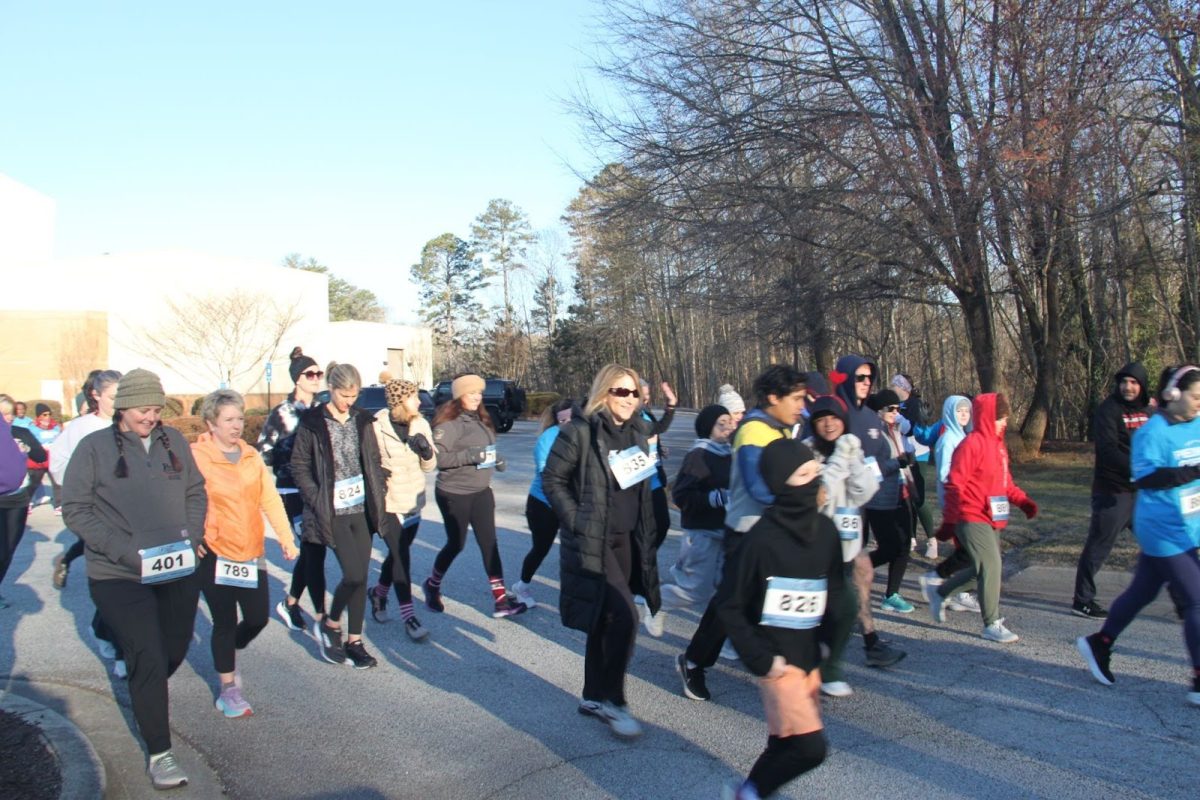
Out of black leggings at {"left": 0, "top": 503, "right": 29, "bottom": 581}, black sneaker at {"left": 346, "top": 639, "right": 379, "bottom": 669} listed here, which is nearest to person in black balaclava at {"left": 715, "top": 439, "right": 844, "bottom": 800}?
black sneaker at {"left": 346, "top": 639, "right": 379, "bottom": 669}

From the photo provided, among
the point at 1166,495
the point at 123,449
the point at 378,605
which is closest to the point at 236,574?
the point at 123,449

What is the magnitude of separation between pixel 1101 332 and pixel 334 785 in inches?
874

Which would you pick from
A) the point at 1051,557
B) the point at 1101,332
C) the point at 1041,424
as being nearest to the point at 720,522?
the point at 1051,557

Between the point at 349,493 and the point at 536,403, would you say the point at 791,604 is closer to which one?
the point at 349,493

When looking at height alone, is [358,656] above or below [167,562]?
below

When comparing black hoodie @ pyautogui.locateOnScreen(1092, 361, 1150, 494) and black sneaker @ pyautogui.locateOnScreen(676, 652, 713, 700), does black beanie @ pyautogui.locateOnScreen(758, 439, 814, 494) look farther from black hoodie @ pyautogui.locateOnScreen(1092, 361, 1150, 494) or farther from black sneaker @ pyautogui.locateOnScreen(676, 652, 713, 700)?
black hoodie @ pyautogui.locateOnScreen(1092, 361, 1150, 494)

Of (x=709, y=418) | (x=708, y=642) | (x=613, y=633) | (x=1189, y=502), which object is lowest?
(x=708, y=642)

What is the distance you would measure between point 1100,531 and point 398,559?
16.8ft

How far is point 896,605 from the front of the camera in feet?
24.0

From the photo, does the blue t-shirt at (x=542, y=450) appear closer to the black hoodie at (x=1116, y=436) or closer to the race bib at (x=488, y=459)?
the race bib at (x=488, y=459)

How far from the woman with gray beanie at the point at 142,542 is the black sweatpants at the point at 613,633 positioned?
2.04 meters

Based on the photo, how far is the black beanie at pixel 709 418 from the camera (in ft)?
19.5

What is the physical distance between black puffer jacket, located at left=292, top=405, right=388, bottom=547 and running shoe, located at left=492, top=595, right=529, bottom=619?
1568mm

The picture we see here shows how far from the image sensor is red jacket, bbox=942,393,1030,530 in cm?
628
